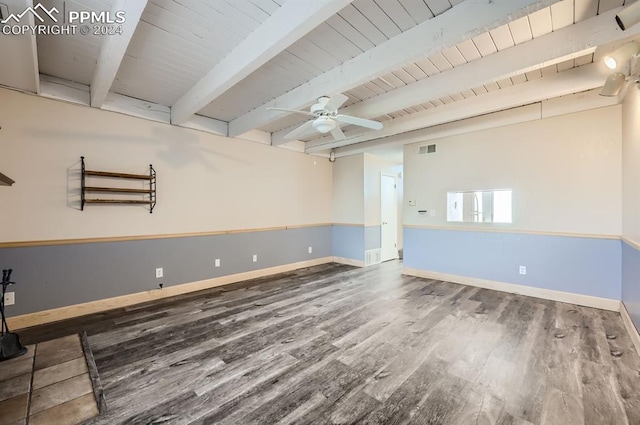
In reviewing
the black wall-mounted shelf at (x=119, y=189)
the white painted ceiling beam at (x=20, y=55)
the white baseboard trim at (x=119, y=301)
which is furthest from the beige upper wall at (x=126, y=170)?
the white baseboard trim at (x=119, y=301)

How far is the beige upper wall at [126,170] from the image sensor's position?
285cm

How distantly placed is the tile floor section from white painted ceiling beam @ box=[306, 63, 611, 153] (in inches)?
173

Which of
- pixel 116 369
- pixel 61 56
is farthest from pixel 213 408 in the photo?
pixel 61 56

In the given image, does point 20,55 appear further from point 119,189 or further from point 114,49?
point 119,189

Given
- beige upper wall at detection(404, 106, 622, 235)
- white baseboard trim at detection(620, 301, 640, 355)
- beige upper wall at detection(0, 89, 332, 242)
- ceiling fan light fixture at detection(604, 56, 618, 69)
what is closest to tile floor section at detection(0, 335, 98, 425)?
beige upper wall at detection(0, 89, 332, 242)

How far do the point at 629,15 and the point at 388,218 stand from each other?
515cm

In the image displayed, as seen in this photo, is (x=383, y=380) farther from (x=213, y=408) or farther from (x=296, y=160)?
(x=296, y=160)

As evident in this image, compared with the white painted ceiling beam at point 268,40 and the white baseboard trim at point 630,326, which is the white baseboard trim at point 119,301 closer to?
the white painted ceiling beam at point 268,40

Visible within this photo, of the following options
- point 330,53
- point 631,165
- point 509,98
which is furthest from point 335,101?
point 631,165

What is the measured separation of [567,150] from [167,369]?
5.12 m

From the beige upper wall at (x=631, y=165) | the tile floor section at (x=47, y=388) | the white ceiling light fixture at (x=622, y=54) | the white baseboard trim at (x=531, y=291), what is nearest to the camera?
the tile floor section at (x=47, y=388)

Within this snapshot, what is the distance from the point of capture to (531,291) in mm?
3783

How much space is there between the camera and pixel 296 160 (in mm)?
5574

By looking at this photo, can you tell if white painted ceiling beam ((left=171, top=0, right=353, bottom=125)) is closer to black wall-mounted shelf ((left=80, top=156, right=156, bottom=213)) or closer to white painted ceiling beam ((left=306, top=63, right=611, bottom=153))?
black wall-mounted shelf ((left=80, top=156, right=156, bottom=213))
